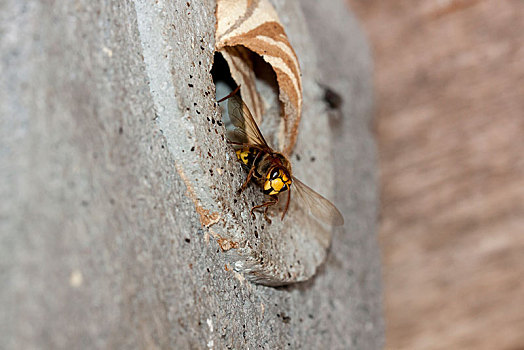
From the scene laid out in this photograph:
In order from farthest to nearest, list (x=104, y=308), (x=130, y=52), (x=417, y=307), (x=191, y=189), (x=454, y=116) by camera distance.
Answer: (x=454, y=116) → (x=417, y=307) → (x=191, y=189) → (x=130, y=52) → (x=104, y=308)

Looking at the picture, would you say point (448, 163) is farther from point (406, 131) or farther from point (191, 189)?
point (191, 189)

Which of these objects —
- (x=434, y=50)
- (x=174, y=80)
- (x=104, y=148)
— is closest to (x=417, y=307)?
(x=434, y=50)

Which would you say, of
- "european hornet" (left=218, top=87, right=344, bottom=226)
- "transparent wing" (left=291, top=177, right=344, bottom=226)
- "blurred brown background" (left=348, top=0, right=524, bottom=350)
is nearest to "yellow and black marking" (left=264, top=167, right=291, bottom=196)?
"european hornet" (left=218, top=87, right=344, bottom=226)

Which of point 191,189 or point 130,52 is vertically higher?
point 130,52

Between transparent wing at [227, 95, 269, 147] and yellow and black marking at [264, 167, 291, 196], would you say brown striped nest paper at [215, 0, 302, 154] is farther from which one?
yellow and black marking at [264, 167, 291, 196]

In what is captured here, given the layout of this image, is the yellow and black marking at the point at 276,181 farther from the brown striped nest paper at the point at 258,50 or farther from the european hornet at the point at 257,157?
the brown striped nest paper at the point at 258,50

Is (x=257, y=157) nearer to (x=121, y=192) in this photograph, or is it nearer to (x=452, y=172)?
(x=121, y=192)
